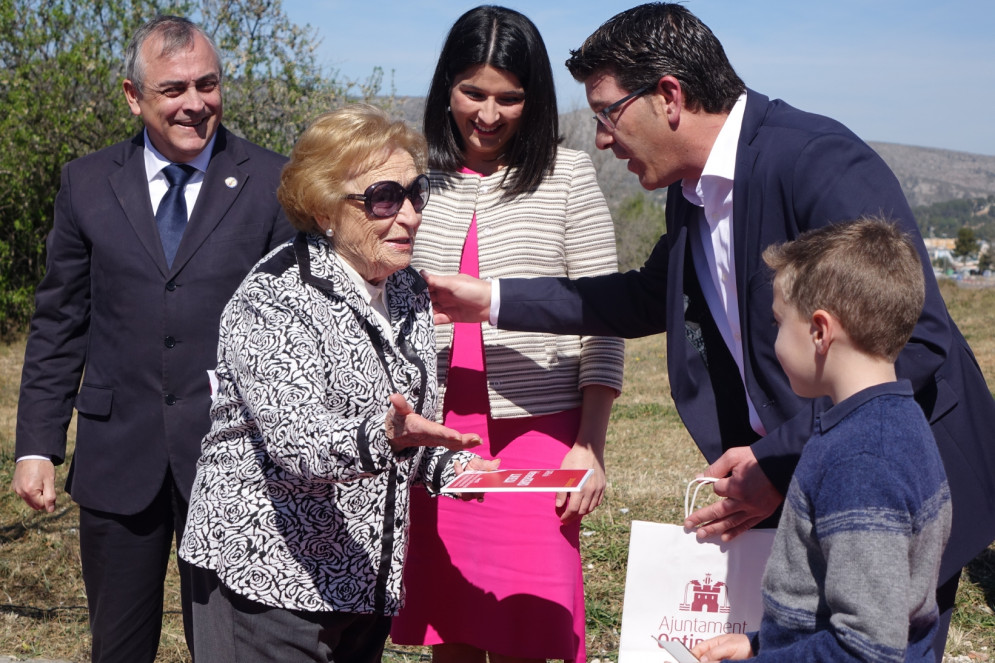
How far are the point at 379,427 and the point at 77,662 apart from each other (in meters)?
2.99

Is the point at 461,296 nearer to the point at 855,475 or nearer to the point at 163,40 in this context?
the point at 163,40

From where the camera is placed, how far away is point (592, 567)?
5145 mm

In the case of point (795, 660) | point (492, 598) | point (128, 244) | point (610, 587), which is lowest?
point (610, 587)

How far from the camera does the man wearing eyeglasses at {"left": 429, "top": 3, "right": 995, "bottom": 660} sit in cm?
214

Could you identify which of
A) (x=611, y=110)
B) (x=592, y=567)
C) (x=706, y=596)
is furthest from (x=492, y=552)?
(x=592, y=567)

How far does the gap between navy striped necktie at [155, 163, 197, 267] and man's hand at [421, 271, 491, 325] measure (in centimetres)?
75

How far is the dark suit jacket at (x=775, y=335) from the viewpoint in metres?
2.11

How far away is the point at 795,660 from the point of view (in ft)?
A: 5.61

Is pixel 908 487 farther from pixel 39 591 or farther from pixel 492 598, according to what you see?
pixel 39 591

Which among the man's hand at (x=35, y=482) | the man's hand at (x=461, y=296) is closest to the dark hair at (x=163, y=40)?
the man's hand at (x=461, y=296)

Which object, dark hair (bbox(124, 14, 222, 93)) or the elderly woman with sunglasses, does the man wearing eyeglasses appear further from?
dark hair (bbox(124, 14, 222, 93))

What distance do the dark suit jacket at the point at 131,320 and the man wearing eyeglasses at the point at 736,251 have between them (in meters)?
0.67

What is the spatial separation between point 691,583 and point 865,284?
2.79 feet

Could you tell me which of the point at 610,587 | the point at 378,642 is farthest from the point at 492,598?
the point at 610,587
